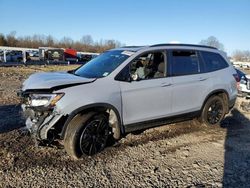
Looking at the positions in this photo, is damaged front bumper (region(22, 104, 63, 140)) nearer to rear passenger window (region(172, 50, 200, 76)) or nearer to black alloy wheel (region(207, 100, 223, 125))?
rear passenger window (region(172, 50, 200, 76))

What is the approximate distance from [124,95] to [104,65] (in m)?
0.85

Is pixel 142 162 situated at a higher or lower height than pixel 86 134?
lower

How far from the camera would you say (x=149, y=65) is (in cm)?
532

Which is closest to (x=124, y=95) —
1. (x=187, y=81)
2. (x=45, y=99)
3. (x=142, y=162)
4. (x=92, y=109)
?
(x=92, y=109)

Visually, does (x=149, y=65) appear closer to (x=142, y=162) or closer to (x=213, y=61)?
(x=213, y=61)

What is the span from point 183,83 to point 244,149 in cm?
173

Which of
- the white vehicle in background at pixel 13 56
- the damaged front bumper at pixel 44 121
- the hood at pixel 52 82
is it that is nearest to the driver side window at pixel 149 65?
the hood at pixel 52 82

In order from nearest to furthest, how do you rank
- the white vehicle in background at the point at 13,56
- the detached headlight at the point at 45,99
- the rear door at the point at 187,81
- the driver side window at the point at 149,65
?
the detached headlight at the point at 45,99 < the driver side window at the point at 149,65 < the rear door at the point at 187,81 < the white vehicle in background at the point at 13,56

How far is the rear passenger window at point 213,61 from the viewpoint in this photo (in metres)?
6.05

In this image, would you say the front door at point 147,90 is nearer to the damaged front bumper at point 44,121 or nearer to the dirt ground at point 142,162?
the dirt ground at point 142,162

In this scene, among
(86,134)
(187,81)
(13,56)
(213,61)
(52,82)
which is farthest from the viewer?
(13,56)

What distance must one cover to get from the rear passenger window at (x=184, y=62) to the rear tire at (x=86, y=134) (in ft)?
6.18

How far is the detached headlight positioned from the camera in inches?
160

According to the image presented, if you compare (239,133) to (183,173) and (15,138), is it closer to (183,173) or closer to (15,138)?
(183,173)
